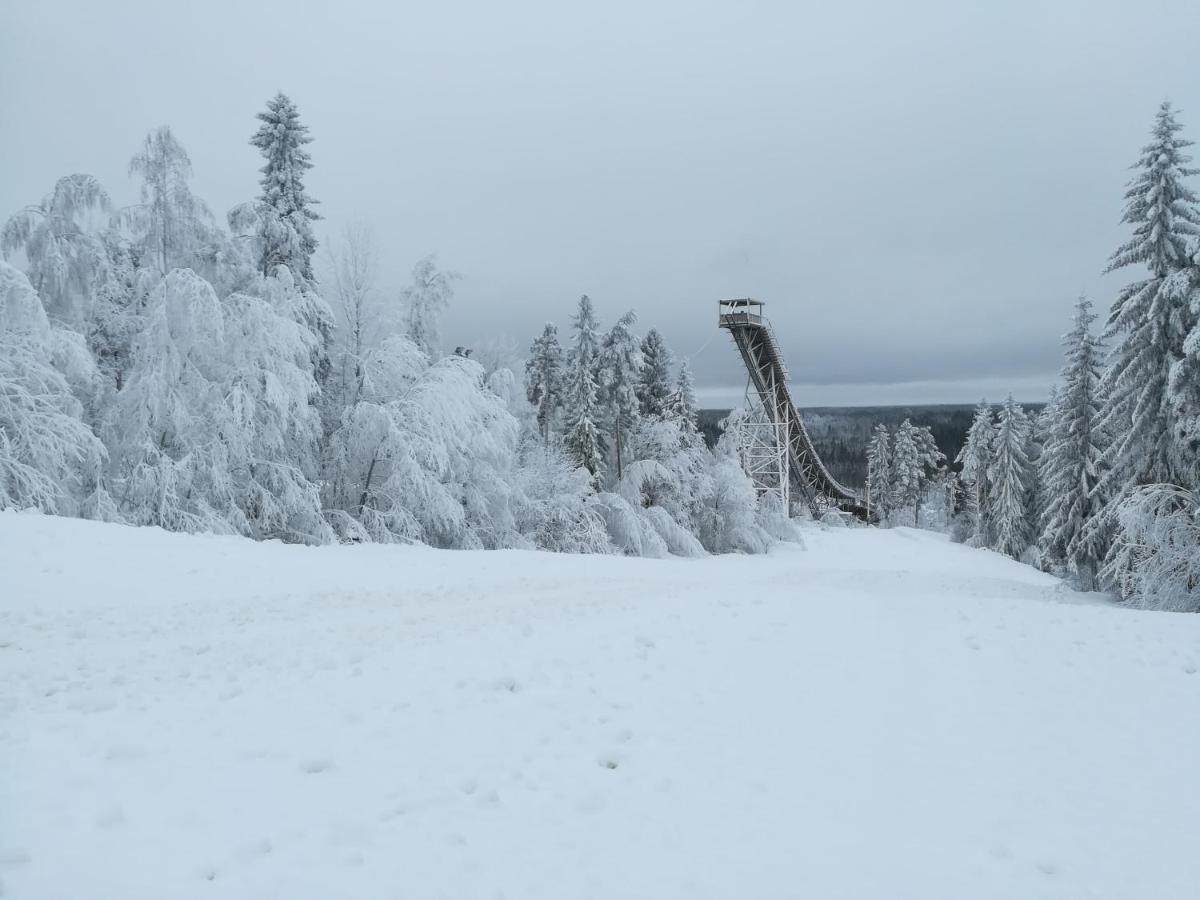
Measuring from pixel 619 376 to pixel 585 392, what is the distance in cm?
198

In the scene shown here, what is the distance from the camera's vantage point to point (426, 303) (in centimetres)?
2042

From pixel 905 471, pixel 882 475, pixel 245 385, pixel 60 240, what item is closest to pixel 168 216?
pixel 60 240

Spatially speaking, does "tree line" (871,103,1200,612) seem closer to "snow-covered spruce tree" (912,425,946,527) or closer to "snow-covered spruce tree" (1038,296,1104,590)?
"snow-covered spruce tree" (1038,296,1104,590)

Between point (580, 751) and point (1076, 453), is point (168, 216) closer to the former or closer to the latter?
point (580, 751)

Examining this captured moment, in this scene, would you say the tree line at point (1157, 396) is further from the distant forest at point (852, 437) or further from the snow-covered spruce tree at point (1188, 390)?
the distant forest at point (852, 437)

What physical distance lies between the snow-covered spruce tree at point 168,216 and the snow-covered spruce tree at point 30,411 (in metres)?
3.13

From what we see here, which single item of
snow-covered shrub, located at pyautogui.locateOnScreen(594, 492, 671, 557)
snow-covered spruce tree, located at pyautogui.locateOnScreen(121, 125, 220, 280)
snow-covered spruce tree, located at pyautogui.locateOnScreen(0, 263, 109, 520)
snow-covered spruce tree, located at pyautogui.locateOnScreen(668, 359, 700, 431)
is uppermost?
snow-covered spruce tree, located at pyautogui.locateOnScreen(121, 125, 220, 280)

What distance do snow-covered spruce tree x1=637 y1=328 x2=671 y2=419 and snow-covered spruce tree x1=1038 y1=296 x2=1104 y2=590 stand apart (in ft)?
50.6

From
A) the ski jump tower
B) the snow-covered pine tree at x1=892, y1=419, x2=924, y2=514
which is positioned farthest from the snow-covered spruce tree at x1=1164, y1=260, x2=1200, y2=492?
the snow-covered pine tree at x1=892, y1=419, x2=924, y2=514

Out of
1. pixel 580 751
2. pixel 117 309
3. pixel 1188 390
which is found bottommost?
pixel 580 751

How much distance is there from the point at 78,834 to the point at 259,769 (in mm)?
1010

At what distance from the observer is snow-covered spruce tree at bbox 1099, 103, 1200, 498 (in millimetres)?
15547

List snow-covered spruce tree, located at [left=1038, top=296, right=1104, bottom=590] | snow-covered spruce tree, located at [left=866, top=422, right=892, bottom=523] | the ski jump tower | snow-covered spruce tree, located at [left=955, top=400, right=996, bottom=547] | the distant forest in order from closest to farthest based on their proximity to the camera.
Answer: snow-covered spruce tree, located at [left=1038, top=296, right=1104, bottom=590] < the ski jump tower < snow-covered spruce tree, located at [left=955, top=400, right=996, bottom=547] < snow-covered spruce tree, located at [left=866, top=422, right=892, bottom=523] < the distant forest

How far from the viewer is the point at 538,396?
32594mm
